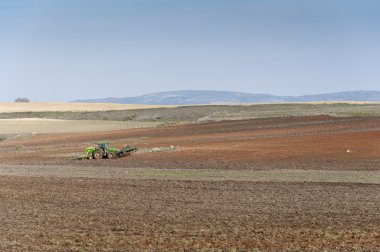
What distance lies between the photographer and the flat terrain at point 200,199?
16.7 meters

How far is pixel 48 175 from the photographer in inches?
1339

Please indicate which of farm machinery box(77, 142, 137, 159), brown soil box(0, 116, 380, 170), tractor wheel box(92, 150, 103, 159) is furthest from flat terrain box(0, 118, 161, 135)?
tractor wheel box(92, 150, 103, 159)

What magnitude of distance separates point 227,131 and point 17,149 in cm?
2098

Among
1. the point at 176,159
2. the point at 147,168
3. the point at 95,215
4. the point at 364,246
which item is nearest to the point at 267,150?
the point at 176,159

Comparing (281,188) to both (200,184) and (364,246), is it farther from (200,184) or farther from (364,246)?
(364,246)

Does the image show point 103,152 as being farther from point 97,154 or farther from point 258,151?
point 258,151

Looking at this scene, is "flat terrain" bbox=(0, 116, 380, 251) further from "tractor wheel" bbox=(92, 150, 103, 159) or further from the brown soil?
"tractor wheel" bbox=(92, 150, 103, 159)

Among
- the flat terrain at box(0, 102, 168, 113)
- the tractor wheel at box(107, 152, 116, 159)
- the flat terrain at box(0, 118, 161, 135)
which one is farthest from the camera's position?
the flat terrain at box(0, 102, 168, 113)

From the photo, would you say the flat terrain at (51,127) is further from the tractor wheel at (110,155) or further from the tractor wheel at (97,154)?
the tractor wheel at (97,154)

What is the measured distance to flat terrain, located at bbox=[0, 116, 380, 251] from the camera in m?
16.7

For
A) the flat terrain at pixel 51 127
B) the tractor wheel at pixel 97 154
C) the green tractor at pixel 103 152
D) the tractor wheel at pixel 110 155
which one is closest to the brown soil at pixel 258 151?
the green tractor at pixel 103 152

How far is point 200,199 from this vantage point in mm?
23875

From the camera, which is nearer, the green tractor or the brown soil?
the brown soil

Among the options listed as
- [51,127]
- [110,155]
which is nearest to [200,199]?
[110,155]
